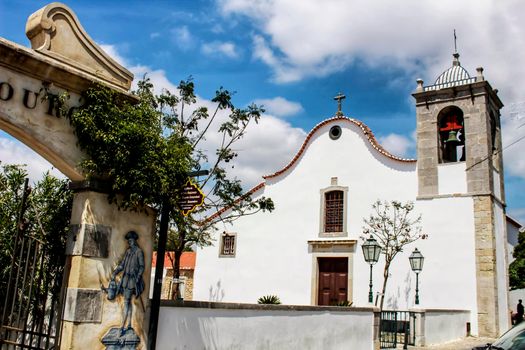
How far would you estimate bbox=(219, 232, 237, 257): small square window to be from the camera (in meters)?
21.0

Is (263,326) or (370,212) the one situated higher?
(370,212)

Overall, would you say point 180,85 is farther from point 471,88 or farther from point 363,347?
point 471,88

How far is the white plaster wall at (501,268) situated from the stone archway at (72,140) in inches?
515

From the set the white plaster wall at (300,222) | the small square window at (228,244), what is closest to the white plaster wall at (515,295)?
the white plaster wall at (300,222)

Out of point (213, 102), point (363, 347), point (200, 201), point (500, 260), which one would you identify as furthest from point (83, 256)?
point (500, 260)

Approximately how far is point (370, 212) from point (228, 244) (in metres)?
6.44

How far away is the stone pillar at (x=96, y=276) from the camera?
6.01 meters

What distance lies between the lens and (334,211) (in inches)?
746

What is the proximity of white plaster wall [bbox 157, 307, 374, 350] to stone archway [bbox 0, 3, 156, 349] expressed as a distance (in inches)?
24.8

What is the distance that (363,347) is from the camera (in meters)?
11.2

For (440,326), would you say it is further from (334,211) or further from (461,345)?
(334,211)

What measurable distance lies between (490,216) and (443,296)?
2937 millimetres

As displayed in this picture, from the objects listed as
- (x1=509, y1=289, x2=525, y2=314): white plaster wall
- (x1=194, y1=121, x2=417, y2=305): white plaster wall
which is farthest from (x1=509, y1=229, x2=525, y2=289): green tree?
(x1=194, y1=121, x2=417, y2=305): white plaster wall

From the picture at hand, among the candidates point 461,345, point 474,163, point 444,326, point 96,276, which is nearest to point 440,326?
point 444,326
